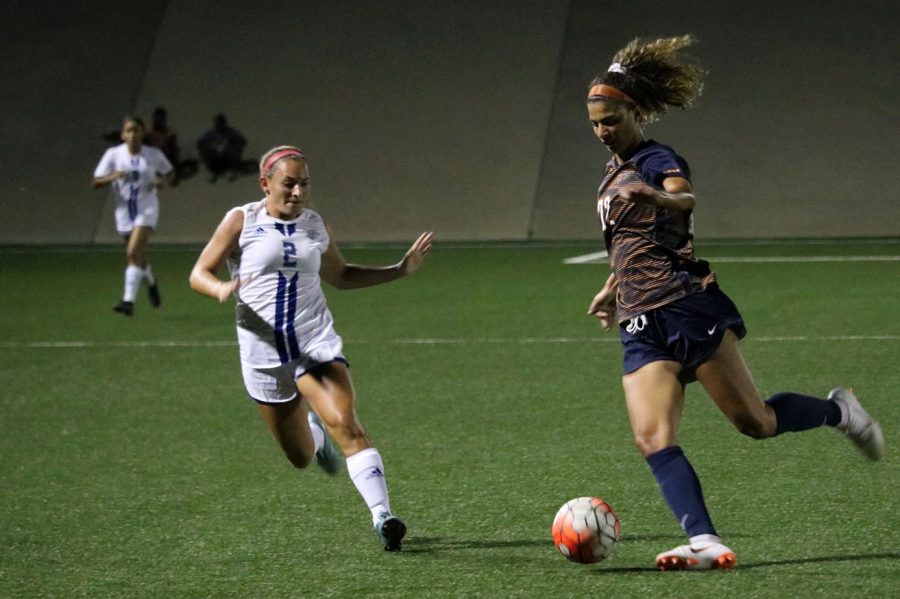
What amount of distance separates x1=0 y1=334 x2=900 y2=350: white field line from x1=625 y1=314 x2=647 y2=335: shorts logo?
6502 millimetres

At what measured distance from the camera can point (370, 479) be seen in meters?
6.16

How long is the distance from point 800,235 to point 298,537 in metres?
16.4

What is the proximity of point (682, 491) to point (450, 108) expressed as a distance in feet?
64.3

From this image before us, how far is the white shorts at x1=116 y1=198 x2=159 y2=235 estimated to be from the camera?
50.8ft

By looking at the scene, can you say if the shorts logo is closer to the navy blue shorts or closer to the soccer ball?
the navy blue shorts

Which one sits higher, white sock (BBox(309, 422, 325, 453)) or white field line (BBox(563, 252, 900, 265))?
white field line (BBox(563, 252, 900, 265))

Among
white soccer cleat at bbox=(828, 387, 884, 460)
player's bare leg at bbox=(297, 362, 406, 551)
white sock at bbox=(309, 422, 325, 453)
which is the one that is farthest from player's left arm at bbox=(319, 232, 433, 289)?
white soccer cleat at bbox=(828, 387, 884, 460)

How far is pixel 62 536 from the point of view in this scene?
6.54 m

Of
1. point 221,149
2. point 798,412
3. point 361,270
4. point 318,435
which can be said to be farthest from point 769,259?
point 798,412

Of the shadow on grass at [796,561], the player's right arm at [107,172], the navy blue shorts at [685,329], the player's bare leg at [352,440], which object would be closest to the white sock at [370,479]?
the player's bare leg at [352,440]

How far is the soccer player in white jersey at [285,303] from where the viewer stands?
6297 millimetres

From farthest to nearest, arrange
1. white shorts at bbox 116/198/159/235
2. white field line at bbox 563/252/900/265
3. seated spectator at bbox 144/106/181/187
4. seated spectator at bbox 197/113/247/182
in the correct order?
seated spectator at bbox 197/113/247/182 < seated spectator at bbox 144/106/181/187 < white field line at bbox 563/252/900/265 < white shorts at bbox 116/198/159/235

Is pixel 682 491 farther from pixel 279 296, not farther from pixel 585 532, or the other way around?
pixel 279 296

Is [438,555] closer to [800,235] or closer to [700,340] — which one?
[700,340]
